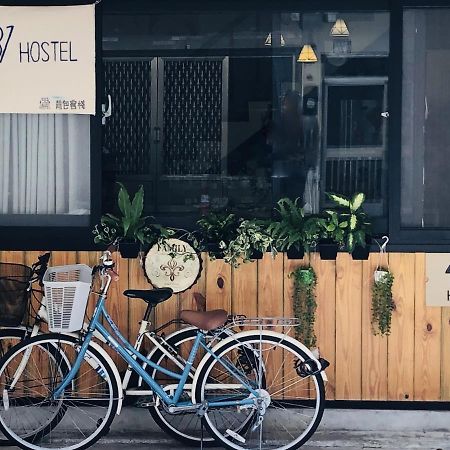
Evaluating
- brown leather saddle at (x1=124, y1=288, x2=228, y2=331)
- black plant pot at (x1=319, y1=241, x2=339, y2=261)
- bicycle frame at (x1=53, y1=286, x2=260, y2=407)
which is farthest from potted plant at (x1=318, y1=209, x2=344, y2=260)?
bicycle frame at (x1=53, y1=286, x2=260, y2=407)

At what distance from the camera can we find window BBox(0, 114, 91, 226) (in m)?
7.59

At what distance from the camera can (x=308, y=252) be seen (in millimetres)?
7289

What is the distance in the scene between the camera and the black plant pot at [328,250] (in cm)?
730

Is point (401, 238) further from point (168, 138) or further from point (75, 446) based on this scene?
point (75, 446)

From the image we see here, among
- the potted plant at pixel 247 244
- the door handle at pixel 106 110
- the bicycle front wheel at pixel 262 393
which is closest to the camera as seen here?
the bicycle front wheel at pixel 262 393

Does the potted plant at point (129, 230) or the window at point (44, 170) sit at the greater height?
the window at point (44, 170)

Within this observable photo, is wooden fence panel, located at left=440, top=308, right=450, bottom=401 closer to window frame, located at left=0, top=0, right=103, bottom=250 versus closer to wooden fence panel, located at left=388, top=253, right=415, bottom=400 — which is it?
wooden fence panel, located at left=388, top=253, right=415, bottom=400

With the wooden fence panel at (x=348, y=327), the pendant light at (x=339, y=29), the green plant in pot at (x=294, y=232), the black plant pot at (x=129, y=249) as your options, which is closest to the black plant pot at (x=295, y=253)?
the green plant in pot at (x=294, y=232)

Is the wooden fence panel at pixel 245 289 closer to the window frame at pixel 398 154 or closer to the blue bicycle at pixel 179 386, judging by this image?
the blue bicycle at pixel 179 386

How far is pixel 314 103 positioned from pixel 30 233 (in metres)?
2.11

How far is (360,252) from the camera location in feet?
23.9

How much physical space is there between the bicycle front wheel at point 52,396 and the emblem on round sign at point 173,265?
70 centimetres

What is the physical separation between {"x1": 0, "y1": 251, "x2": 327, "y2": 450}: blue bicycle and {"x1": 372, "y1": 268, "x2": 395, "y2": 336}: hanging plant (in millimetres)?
584

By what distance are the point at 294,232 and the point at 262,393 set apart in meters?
1.07
